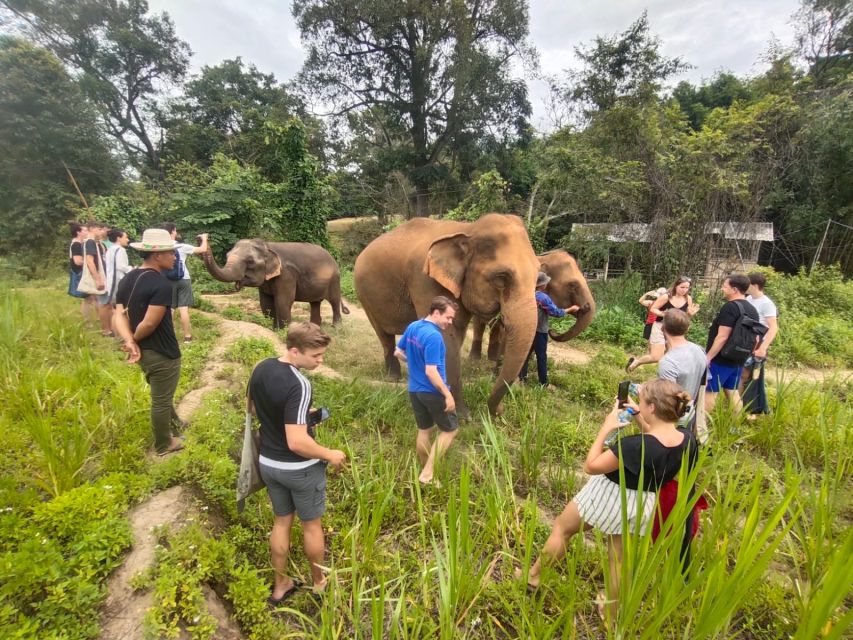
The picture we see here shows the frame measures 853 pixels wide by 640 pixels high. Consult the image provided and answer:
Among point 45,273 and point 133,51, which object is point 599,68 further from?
point 133,51

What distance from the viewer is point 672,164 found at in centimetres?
988

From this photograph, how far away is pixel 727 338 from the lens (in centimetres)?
396

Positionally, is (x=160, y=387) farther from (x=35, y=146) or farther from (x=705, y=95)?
(x=705, y=95)

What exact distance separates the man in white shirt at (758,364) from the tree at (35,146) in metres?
20.7

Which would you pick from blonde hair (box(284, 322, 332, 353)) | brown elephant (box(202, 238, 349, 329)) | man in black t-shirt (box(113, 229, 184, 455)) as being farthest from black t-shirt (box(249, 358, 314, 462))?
brown elephant (box(202, 238, 349, 329))

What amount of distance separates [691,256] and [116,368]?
1183cm

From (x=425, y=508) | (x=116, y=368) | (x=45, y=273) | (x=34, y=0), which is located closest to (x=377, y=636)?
(x=425, y=508)

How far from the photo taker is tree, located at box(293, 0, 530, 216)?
20.8 metres

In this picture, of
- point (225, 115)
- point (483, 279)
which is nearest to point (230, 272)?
point (483, 279)

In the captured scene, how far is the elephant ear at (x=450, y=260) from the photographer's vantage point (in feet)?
13.8

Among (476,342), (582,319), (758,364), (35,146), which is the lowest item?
(476,342)

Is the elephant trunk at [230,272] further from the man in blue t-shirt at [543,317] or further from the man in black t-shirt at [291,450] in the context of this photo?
the man in blue t-shirt at [543,317]

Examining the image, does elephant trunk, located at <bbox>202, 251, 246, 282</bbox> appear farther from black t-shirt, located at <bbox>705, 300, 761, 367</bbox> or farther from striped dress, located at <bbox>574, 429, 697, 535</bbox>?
black t-shirt, located at <bbox>705, 300, 761, 367</bbox>

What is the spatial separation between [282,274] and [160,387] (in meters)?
4.57
